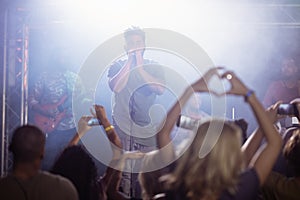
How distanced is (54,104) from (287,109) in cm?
300

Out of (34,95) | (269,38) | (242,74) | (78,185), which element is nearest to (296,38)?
(269,38)

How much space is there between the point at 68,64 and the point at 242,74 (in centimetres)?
199

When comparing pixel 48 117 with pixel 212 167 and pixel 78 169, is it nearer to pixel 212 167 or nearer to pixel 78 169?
pixel 78 169

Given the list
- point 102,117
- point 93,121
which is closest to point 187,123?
point 102,117

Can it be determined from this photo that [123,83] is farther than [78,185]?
Yes

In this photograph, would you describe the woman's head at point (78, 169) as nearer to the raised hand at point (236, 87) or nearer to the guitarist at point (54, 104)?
the raised hand at point (236, 87)

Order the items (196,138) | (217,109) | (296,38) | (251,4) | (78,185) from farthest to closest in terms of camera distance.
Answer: (296,38) → (251,4) → (217,109) → (78,185) → (196,138)

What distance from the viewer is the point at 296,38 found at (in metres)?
5.30

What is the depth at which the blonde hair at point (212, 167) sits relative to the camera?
1.60m

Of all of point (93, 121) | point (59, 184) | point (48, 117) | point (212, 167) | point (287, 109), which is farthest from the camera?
point (48, 117)

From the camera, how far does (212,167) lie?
5.24 ft

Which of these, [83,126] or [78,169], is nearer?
[78,169]

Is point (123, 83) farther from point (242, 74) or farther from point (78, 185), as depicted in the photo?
point (242, 74)

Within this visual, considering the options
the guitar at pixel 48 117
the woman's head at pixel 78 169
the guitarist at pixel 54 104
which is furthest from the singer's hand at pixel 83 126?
the guitar at pixel 48 117
